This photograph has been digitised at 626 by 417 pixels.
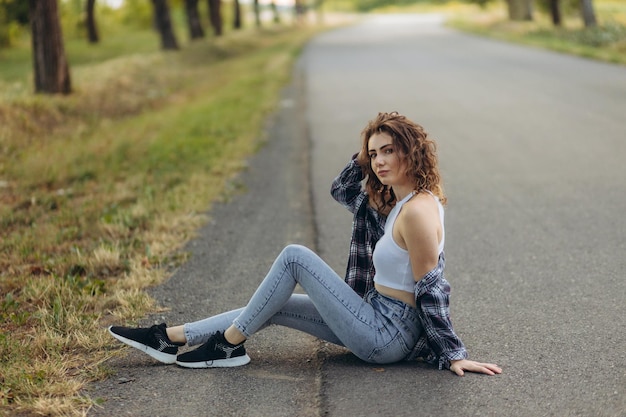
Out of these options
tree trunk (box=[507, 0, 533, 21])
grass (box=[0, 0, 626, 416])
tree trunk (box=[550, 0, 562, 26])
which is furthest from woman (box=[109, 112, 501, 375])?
tree trunk (box=[507, 0, 533, 21])

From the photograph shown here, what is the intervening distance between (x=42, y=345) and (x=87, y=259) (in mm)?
1648

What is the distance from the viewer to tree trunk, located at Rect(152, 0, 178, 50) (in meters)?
28.9

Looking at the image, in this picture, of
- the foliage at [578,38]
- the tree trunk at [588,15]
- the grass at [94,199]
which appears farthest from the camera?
the tree trunk at [588,15]

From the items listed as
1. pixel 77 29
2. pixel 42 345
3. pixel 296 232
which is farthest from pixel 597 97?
pixel 77 29

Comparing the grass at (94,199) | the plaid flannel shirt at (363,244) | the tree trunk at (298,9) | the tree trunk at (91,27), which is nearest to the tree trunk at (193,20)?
the tree trunk at (91,27)

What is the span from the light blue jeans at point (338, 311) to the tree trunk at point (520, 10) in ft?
119

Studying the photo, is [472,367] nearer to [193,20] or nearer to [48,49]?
[48,49]

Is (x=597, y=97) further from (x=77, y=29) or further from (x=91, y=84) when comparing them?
(x=77, y=29)

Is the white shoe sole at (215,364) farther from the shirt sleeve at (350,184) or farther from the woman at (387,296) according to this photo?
the shirt sleeve at (350,184)

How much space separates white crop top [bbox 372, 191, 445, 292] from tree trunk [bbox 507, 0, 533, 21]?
119 ft

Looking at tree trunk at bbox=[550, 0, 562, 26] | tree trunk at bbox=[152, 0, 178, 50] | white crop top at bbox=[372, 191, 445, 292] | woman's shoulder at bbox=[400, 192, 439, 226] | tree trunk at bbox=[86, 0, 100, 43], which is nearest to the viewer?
woman's shoulder at bbox=[400, 192, 439, 226]

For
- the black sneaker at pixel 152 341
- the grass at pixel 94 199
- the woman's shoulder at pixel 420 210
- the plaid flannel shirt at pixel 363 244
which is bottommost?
the grass at pixel 94 199

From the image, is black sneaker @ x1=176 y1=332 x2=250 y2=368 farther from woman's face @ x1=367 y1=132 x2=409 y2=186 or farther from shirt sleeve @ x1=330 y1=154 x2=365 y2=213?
Result: woman's face @ x1=367 y1=132 x2=409 y2=186

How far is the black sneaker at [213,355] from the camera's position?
4316 mm
